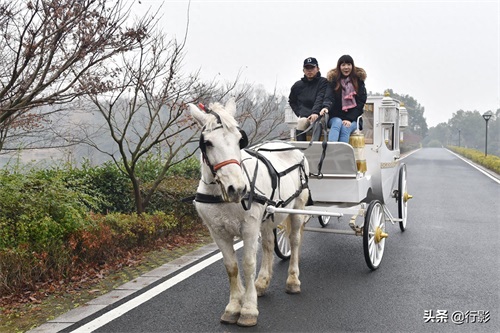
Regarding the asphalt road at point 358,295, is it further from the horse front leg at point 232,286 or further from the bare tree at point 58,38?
the bare tree at point 58,38

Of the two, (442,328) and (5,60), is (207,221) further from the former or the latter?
(5,60)

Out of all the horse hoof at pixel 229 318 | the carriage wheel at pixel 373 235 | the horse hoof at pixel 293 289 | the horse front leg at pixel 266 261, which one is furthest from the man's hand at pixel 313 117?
the horse hoof at pixel 229 318

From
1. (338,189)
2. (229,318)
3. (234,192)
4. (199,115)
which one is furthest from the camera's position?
(338,189)

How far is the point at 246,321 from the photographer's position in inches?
167

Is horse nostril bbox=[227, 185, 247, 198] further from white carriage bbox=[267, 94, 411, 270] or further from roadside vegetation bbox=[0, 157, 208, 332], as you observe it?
roadside vegetation bbox=[0, 157, 208, 332]

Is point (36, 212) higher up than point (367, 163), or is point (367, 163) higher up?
point (367, 163)

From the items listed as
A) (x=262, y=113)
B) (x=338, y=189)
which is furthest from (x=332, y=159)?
(x=262, y=113)

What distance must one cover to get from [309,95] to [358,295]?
9.78 feet

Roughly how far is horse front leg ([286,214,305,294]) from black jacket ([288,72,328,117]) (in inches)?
69.6

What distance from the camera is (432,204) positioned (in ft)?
40.7

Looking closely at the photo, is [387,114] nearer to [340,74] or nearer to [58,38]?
[340,74]

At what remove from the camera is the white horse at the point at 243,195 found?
3729mm

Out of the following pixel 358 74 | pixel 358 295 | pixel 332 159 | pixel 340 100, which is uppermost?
pixel 358 74

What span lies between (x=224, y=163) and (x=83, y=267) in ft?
10.0
